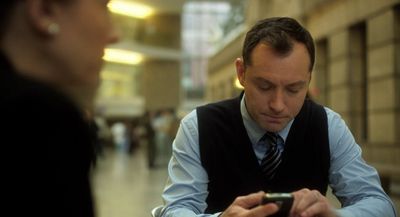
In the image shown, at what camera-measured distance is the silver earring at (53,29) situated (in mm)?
837

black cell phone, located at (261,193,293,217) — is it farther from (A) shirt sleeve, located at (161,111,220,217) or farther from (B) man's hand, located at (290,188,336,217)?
(A) shirt sleeve, located at (161,111,220,217)

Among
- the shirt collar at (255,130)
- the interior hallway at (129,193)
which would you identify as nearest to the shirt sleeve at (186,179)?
the shirt collar at (255,130)

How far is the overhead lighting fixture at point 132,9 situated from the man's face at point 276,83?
24.3 meters

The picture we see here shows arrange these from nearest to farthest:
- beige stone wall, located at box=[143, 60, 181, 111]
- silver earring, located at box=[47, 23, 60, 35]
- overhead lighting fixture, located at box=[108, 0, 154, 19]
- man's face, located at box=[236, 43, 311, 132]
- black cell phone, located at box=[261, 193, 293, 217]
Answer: silver earring, located at box=[47, 23, 60, 35], black cell phone, located at box=[261, 193, 293, 217], man's face, located at box=[236, 43, 311, 132], overhead lighting fixture, located at box=[108, 0, 154, 19], beige stone wall, located at box=[143, 60, 181, 111]

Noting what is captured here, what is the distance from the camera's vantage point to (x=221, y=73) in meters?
32.1

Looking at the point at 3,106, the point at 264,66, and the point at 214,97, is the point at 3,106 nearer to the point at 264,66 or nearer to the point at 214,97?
the point at 264,66

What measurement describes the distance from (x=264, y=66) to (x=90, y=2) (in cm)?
121

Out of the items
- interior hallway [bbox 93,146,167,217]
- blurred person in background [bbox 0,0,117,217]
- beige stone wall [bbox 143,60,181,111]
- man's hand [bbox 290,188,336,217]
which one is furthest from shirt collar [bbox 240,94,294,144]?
beige stone wall [bbox 143,60,181,111]

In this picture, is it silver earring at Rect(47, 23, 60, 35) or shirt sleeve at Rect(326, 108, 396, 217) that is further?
shirt sleeve at Rect(326, 108, 396, 217)

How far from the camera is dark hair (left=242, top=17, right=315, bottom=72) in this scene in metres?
2.02

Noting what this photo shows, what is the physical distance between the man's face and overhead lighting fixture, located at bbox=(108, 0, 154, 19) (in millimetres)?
24326

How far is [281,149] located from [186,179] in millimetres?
372

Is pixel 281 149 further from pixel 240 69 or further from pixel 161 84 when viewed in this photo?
pixel 161 84

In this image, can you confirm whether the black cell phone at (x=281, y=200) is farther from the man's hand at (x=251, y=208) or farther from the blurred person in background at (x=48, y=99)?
the blurred person in background at (x=48, y=99)
